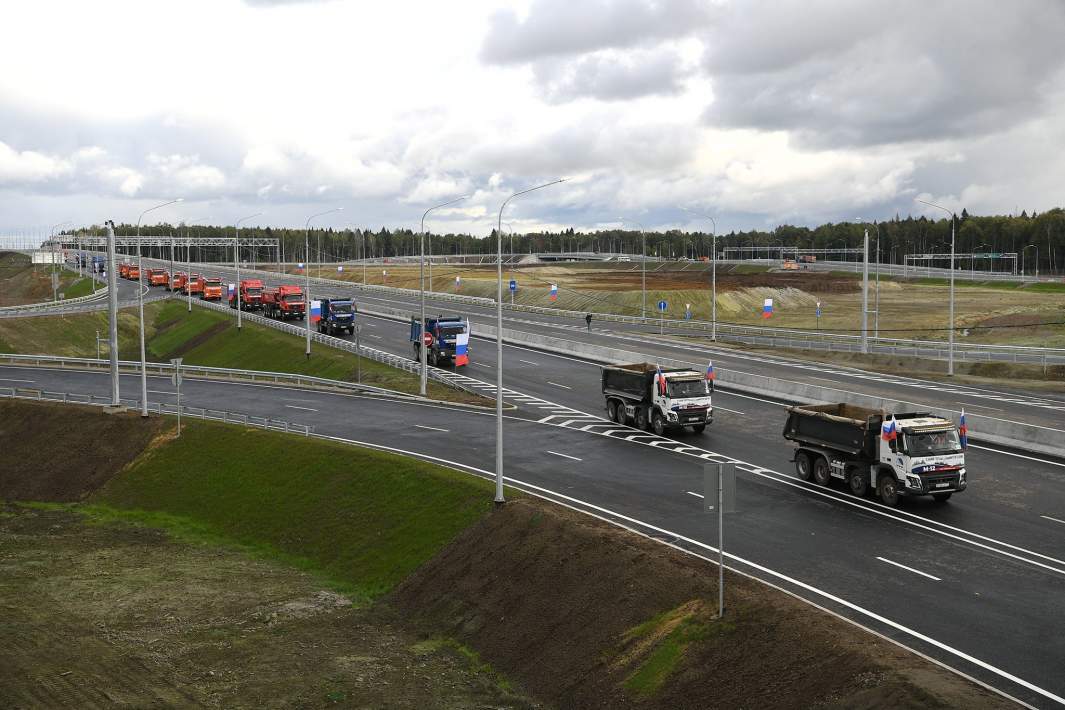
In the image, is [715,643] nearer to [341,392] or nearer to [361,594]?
[361,594]

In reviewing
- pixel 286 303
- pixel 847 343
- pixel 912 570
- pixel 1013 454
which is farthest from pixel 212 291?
pixel 912 570

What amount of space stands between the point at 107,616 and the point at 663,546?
1584 cm

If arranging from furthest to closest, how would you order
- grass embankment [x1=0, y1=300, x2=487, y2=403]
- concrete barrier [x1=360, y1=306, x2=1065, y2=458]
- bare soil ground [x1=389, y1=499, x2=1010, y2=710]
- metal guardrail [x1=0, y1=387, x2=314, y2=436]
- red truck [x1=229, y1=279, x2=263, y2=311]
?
red truck [x1=229, y1=279, x2=263, y2=311]
grass embankment [x1=0, y1=300, x2=487, y2=403]
metal guardrail [x1=0, y1=387, x2=314, y2=436]
concrete barrier [x1=360, y1=306, x2=1065, y2=458]
bare soil ground [x1=389, y1=499, x2=1010, y2=710]

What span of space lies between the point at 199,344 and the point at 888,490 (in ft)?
234

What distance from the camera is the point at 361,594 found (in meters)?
29.4

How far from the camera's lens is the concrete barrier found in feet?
125

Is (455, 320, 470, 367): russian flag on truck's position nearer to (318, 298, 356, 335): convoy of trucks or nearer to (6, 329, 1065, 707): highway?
(6, 329, 1065, 707): highway

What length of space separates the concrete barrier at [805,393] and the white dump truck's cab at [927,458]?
9.58 metres

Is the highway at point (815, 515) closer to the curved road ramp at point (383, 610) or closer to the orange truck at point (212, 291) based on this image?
the curved road ramp at point (383, 610)

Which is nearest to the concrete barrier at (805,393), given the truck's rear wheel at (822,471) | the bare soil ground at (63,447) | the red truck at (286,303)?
the truck's rear wheel at (822,471)

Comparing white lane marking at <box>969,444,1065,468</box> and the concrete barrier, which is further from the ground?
the concrete barrier

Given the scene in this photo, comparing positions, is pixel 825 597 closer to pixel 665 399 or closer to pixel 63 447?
pixel 665 399

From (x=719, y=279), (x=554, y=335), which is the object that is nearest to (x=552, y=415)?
(x=554, y=335)

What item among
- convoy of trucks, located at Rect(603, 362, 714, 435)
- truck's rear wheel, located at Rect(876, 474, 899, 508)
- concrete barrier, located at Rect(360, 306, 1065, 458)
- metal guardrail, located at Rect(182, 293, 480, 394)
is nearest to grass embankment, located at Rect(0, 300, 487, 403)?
metal guardrail, located at Rect(182, 293, 480, 394)
